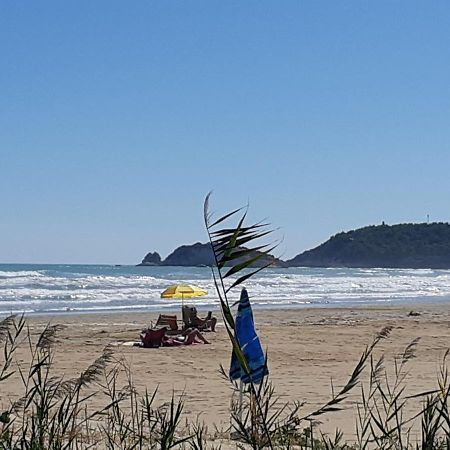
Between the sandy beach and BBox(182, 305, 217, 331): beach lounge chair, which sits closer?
the sandy beach

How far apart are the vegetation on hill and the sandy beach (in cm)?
7672

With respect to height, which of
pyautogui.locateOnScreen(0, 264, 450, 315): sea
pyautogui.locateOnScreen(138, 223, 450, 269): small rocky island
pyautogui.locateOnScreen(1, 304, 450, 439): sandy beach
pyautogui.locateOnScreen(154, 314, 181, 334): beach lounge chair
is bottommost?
pyautogui.locateOnScreen(1, 304, 450, 439): sandy beach

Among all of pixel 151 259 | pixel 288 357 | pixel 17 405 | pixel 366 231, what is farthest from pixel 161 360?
pixel 366 231

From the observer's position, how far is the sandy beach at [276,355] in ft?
36.6

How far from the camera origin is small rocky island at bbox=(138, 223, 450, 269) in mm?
102688

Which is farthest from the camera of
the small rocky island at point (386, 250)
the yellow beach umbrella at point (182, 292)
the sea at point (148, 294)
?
the small rocky island at point (386, 250)

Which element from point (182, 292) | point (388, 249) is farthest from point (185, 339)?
point (388, 249)

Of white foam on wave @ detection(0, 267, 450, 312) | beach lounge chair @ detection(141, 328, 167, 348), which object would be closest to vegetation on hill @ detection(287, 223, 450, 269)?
white foam on wave @ detection(0, 267, 450, 312)

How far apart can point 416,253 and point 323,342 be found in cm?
8786

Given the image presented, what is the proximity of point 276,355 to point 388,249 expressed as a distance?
90317 millimetres

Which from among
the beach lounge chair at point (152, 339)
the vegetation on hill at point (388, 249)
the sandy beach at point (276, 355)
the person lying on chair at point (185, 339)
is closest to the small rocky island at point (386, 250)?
the vegetation on hill at point (388, 249)

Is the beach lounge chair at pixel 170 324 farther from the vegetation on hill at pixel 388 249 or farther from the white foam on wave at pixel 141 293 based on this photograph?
the vegetation on hill at pixel 388 249

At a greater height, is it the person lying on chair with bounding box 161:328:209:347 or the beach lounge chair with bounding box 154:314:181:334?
the beach lounge chair with bounding box 154:314:181:334

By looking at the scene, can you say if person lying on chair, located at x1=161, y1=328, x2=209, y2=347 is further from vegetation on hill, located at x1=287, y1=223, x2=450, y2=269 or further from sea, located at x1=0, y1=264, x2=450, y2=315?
vegetation on hill, located at x1=287, y1=223, x2=450, y2=269
